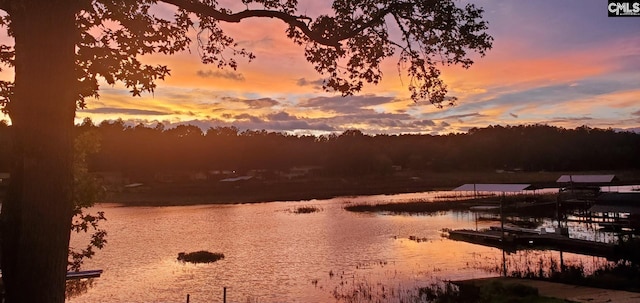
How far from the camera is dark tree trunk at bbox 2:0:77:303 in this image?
521cm

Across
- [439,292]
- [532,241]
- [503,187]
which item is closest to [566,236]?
[532,241]

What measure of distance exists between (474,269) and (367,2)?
70.6 ft

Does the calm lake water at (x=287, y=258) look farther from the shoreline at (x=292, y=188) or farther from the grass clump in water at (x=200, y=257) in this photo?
the shoreline at (x=292, y=188)

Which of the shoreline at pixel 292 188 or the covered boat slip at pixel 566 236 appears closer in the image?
the covered boat slip at pixel 566 236

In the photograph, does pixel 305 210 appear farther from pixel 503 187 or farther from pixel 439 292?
pixel 439 292

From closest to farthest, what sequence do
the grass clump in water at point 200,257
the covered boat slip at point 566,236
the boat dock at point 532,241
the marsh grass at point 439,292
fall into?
the marsh grass at point 439,292
the boat dock at point 532,241
the covered boat slip at point 566,236
the grass clump in water at point 200,257

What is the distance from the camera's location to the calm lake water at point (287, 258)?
2342 cm

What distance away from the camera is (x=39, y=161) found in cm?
525

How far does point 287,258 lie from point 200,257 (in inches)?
236

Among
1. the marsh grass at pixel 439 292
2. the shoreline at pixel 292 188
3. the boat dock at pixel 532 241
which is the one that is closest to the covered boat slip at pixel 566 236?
the boat dock at pixel 532 241

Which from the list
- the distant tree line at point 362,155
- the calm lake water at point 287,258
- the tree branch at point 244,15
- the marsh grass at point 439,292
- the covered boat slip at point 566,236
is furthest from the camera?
the distant tree line at point 362,155

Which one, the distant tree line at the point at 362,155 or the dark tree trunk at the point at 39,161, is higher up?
the distant tree line at the point at 362,155

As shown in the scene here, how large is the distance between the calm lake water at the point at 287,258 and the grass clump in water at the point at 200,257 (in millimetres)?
662

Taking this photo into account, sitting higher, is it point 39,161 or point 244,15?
point 244,15
